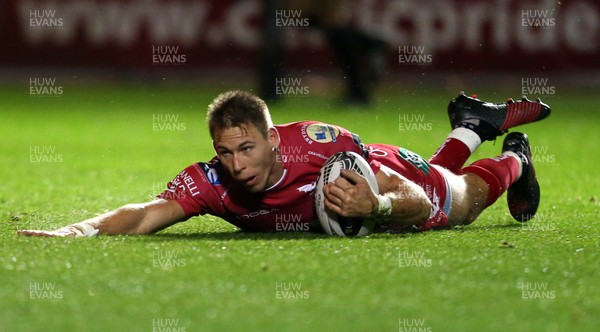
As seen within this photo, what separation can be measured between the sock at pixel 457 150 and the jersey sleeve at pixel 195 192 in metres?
1.65

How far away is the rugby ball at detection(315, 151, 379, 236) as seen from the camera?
6.09 meters

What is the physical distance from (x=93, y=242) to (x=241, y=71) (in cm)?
1645

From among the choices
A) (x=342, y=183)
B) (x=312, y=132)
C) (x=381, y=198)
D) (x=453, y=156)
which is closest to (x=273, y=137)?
(x=312, y=132)

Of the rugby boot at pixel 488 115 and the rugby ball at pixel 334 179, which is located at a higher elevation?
the rugby boot at pixel 488 115

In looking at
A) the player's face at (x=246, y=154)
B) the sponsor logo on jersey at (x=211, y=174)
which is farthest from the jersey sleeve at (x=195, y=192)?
the player's face at (x=246, y=154)

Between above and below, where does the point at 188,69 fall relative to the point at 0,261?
above

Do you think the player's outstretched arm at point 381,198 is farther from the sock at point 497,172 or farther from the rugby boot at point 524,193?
the rugby boot at point 524,193

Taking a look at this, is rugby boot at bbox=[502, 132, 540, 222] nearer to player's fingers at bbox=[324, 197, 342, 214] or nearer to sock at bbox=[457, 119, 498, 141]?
sock at bbox=[457, 119, 498, 141]

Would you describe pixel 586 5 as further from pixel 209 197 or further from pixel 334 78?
pixel 209 197

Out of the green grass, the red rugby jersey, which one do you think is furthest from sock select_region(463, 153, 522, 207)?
the red rugby jersey

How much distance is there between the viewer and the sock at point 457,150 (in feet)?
24.0

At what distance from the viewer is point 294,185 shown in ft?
21.0

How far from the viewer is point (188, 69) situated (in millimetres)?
22531

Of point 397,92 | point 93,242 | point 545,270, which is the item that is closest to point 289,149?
point 93,242
